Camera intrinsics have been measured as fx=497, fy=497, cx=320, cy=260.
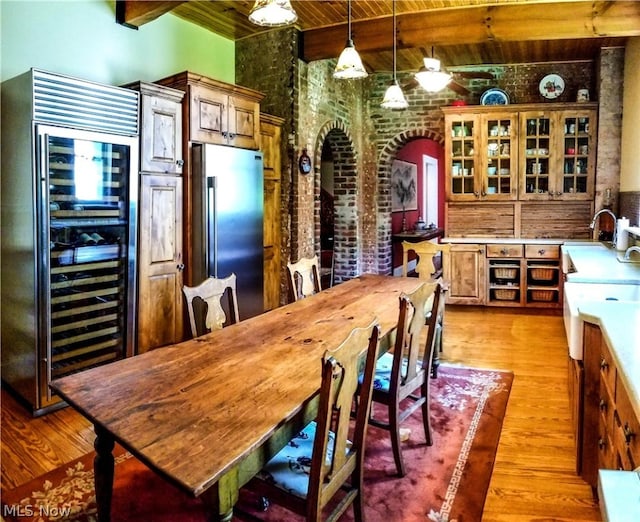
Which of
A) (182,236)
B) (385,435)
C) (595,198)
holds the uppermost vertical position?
(595,198)

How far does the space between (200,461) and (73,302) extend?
7.97 feet

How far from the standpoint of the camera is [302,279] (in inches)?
131

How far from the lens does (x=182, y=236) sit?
155 inches

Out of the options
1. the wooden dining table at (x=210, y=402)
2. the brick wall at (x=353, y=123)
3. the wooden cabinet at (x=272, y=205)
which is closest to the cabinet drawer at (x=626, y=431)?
the wooden dining table at (x=210, y=402)

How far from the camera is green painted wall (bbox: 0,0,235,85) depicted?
10.9 feet

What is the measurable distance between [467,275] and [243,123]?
3.18 m

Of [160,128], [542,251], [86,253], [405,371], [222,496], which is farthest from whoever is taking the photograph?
[542,251]

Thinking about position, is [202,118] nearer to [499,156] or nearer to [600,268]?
[600,268]

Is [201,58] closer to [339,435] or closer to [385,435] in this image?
[385,435]

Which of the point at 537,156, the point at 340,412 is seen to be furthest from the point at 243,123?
the point at 537,156

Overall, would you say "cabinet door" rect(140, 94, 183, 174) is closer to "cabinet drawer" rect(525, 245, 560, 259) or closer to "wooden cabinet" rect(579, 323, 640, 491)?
"wooden cabinet" rect(579, 323, 640, 491)

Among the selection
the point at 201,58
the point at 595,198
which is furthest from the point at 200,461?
the point at 595,198

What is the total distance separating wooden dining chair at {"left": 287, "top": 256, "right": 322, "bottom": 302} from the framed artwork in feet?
15.2

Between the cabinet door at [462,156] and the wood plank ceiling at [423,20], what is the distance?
1.11 metres
